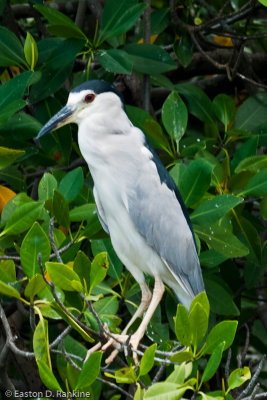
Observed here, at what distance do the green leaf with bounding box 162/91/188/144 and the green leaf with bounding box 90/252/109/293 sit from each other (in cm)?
90

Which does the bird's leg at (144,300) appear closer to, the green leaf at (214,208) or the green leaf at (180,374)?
the green leaf at (214,208)

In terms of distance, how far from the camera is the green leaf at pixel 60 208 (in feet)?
7.23

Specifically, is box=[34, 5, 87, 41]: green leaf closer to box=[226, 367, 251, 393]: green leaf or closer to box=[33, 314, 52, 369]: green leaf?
box=[33, 314, 52, 369]: green leaf

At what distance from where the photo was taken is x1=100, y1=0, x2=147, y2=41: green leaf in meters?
2.70

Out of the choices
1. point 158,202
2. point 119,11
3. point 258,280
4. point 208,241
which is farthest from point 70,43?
point 258,280

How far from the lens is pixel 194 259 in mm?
2469

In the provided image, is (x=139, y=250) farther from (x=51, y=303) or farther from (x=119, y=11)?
(x=119, y=11)

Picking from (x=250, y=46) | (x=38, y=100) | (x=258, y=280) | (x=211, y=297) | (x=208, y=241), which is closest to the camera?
(x=208, y=241)

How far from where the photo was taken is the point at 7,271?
198 centimetres

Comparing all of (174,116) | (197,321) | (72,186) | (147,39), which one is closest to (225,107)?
(174,116)

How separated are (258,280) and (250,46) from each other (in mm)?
1639

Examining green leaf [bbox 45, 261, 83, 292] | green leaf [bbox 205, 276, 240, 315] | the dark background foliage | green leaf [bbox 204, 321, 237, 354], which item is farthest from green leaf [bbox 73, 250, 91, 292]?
green leaf [bbox 205, 276, 240, 315]

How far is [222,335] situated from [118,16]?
4.50 feet

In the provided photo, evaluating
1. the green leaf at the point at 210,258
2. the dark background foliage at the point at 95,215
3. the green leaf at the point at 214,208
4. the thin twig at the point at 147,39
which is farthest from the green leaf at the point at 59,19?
the green leaf at the point at 210,258
